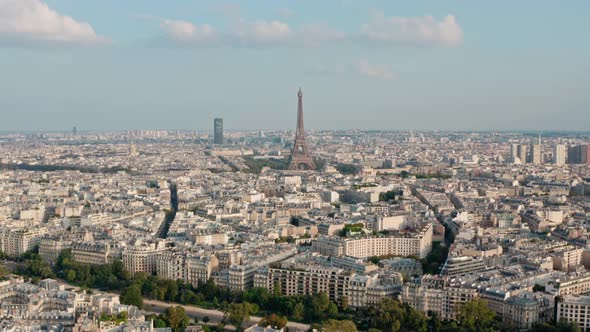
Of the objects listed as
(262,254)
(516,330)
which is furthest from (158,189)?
(516,330)

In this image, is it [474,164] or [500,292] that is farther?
[474,164]

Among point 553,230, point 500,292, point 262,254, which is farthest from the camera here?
point 553,230

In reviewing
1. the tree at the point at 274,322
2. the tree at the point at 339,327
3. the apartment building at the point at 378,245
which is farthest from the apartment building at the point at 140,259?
the tree at the point at 339,327

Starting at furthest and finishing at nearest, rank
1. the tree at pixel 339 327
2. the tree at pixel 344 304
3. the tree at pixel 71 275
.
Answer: the tree at pixel 71 275
the tree at pixel 344 304
the tree at pixel 339 327

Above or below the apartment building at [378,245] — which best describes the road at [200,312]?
below

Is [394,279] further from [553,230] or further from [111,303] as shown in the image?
[553,230]

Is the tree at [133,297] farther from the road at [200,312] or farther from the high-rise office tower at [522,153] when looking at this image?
the high-rise office tower at [522,153]

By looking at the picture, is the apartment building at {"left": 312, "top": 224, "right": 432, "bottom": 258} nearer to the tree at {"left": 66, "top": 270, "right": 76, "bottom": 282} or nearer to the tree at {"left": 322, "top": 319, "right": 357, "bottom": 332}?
the tree at {"left": 66, "top": 270, "right": 76, "bottom": 282}
